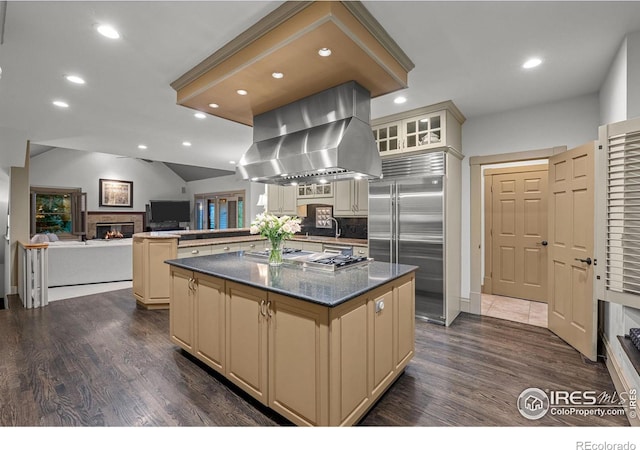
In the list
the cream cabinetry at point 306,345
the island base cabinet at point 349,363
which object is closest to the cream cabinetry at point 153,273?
the cream cabinetry at point 306,345

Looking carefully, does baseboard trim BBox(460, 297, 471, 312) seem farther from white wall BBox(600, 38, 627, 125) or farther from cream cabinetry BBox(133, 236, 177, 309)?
cream cabinetry BBox(133, 236, 177, 309)

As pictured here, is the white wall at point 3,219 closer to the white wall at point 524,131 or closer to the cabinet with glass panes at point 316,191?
the cabinet with glass panes at point 316,191

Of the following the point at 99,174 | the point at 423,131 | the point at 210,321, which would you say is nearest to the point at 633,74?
the point at 423,131

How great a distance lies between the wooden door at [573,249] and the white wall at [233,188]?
667cm

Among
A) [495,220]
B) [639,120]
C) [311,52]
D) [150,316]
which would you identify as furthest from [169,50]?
[495,220]

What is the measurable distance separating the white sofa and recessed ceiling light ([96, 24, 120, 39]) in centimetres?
475

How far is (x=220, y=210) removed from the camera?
35.3ft

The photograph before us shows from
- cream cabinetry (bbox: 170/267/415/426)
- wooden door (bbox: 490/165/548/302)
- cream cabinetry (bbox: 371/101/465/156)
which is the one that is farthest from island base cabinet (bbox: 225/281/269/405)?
wooden door (bbox: 490/165/548/302)

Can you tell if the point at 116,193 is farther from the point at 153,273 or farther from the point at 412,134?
the point at 412,134

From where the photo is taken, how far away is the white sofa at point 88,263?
5.45m

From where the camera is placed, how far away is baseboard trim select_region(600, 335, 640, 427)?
1913 mm

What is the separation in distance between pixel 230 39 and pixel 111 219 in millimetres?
10136

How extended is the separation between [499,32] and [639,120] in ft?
3.59
